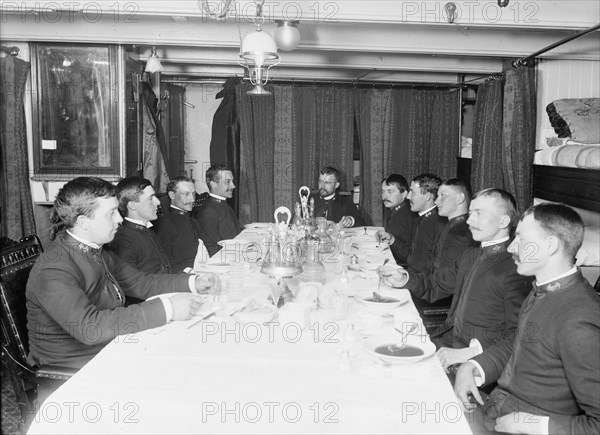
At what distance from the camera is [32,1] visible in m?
4.74

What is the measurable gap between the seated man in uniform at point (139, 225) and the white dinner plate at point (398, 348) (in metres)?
2.22

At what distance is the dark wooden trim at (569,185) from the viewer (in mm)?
4281

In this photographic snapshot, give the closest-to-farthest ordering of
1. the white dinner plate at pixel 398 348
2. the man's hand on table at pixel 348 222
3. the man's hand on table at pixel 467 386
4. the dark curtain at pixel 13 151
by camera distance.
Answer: the white dinner plate at pixel 398 348 → the man's hand on table at pixel 467 386 → the dark curtain at pixel 13 151 → the man's hand on table at pixel 348 222

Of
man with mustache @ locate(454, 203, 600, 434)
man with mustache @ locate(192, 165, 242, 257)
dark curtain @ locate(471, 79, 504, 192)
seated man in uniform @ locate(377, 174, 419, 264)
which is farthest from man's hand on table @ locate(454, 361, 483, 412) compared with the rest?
dark curtain @ locate(471, 79, 504, 192)

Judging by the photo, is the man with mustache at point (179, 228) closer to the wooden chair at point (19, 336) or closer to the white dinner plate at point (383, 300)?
the wooden chair at point (19, 336)

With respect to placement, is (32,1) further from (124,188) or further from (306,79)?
(306,79)

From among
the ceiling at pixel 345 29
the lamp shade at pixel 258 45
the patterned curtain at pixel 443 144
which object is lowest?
the patterned curtain at pixel 443 144

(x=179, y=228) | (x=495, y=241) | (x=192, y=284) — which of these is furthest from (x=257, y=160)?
(x=495, y=241)

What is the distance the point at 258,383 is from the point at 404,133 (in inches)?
267

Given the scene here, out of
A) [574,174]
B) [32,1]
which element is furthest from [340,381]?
[32,1]

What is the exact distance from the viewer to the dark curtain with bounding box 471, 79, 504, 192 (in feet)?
21.4

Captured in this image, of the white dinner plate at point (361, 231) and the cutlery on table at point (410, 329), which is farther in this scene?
the white dinner plate at point (361, 231)

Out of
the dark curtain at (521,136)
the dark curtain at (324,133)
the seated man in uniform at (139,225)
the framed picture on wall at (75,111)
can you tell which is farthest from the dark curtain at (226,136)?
the seated man in uniform at (139,225)

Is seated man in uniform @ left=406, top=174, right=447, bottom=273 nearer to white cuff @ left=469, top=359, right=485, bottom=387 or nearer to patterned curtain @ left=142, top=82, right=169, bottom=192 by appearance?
white cuff @ left=469, top=359, right=485, bottom=387
